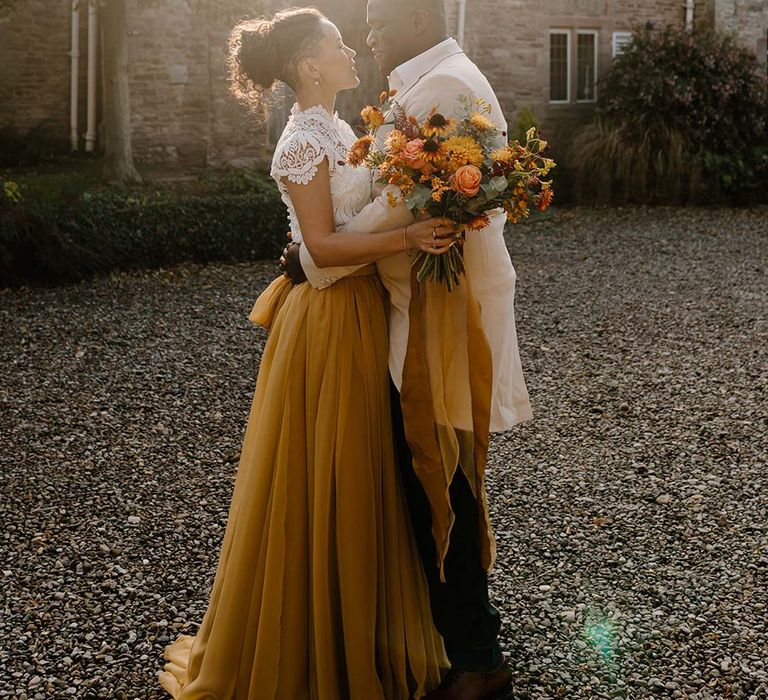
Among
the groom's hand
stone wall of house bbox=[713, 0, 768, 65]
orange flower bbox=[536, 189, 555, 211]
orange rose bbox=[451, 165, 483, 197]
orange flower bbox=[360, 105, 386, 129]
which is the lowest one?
the groom's hand

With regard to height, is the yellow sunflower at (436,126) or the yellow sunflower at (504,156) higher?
the yellow sunflower at (436,126)

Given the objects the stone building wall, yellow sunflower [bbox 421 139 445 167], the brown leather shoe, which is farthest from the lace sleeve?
the stone building wall

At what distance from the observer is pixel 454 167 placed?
238 cm

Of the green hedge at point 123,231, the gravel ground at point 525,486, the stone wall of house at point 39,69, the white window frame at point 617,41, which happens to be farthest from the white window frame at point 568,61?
the gravel ground at point 525,486

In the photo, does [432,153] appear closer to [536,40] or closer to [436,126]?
[436,126]

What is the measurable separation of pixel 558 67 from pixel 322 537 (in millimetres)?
15786

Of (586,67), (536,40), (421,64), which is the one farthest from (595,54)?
(421,64)

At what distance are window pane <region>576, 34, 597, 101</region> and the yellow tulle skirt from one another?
15542 mm

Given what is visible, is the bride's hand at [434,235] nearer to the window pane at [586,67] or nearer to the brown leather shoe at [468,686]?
the brown leather shoe at [468,686]

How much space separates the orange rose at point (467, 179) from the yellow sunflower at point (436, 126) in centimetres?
11

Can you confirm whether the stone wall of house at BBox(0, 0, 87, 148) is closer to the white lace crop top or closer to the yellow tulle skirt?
the white lace crop top

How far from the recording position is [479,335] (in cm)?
263

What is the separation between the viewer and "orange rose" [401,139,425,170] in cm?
237

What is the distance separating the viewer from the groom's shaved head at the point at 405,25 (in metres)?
2.60
